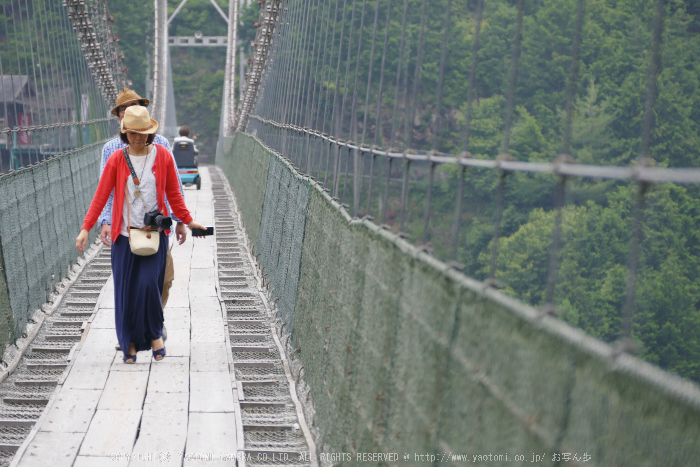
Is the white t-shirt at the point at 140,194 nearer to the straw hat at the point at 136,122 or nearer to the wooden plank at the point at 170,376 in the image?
the straw hat at the point at 136,122

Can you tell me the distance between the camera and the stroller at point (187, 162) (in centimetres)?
1648

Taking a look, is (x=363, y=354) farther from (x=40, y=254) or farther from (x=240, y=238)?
(x=240, y=238)

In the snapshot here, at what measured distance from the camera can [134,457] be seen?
142 inches

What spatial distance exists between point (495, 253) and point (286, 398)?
9.03 feet

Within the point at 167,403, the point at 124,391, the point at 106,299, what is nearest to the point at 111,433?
the point at 167,403

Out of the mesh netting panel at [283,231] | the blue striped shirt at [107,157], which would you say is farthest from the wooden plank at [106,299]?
the blue striped shirt at [107,157]

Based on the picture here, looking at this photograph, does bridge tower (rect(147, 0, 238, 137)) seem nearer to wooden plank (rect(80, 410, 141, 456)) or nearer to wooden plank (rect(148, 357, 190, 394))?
wooden plank (rect(148, 357, 190, 394))

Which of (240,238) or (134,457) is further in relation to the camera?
(240,238)

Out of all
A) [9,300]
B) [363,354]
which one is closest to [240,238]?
[9,300]

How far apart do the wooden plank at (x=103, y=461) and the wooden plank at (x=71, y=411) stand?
0.32m

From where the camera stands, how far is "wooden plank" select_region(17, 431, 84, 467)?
354 cm

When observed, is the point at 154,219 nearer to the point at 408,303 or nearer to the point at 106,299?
the point at 408,303

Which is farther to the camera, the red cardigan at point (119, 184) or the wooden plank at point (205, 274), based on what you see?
the wooden plank at point (205, 274)

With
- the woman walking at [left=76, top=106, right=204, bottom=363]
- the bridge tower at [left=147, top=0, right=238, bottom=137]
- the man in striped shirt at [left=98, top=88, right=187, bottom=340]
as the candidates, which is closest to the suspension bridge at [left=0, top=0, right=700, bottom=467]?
the woman walking at [left=76, top=106, right=204, bottom=363]
